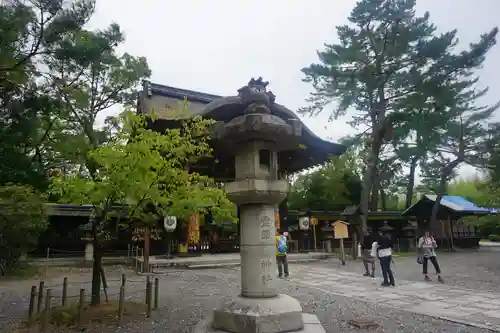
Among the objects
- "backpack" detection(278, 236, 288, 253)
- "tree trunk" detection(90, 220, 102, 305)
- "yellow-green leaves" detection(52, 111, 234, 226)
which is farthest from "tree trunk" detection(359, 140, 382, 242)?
"tree trunk" detection(90, 220, 102, 305)

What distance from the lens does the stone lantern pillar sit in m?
4.90

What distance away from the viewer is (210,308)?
7641 millimetres

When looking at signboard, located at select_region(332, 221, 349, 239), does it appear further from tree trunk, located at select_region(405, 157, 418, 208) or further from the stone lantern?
tree trunk, located at select_region(405, 157, 418, 208)

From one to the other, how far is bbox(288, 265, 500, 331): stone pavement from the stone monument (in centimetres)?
310

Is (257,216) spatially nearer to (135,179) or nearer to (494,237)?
(135,179)

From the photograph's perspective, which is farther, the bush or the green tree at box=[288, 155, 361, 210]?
the bush

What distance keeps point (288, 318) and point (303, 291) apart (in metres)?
4.92

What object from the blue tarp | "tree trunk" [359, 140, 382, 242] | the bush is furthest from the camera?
the bush

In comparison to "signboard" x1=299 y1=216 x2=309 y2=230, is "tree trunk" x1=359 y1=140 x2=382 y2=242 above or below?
above

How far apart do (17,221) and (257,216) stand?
11.6 meters

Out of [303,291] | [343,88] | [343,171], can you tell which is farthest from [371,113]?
[303,291]

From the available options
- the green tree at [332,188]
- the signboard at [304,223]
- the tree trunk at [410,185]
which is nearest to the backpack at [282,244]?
the signboard at [304,223]

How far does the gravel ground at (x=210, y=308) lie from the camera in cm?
610

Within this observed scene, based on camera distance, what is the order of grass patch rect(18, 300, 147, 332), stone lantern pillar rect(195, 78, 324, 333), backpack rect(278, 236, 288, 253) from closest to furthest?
stone lantern pillar rect(195, 78, 324, 333)
grass patch rect(18, 300, 147, 332)
backpack rect(278, 236, 288, 253)
